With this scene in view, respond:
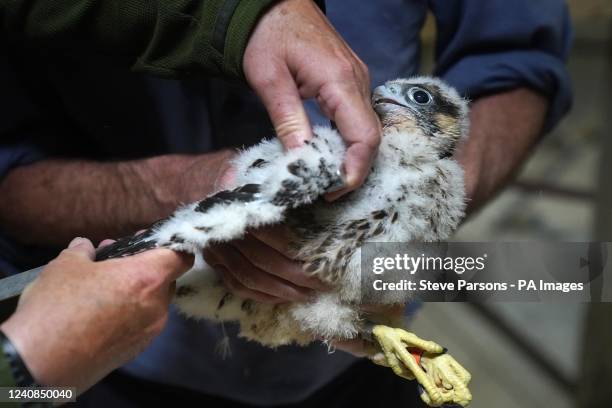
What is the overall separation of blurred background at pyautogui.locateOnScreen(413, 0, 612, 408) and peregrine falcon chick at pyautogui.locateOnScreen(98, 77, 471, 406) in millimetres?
592

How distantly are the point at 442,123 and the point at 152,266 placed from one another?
52 cm

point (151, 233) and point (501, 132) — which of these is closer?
point (151, 233)

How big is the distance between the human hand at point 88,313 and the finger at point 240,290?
115 millimetres

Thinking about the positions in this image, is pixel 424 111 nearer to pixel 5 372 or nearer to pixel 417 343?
pixel 417 343

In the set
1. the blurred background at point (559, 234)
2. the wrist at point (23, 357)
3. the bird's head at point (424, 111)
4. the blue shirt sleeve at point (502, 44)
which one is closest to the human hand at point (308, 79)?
the bird's head at point (424, 111)

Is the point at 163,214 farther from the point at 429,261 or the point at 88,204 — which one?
the point at 429,261

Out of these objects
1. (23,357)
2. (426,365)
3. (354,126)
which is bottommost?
(426,365)

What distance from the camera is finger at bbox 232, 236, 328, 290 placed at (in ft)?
3.14

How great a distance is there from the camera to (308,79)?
0.89m

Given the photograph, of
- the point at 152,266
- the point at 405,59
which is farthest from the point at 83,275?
the point at 405,59

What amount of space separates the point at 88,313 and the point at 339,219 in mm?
362

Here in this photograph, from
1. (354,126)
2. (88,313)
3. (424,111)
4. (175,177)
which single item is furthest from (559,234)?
(88,313)

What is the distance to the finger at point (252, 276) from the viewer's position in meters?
0.97

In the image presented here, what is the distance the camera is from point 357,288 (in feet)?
3.11
